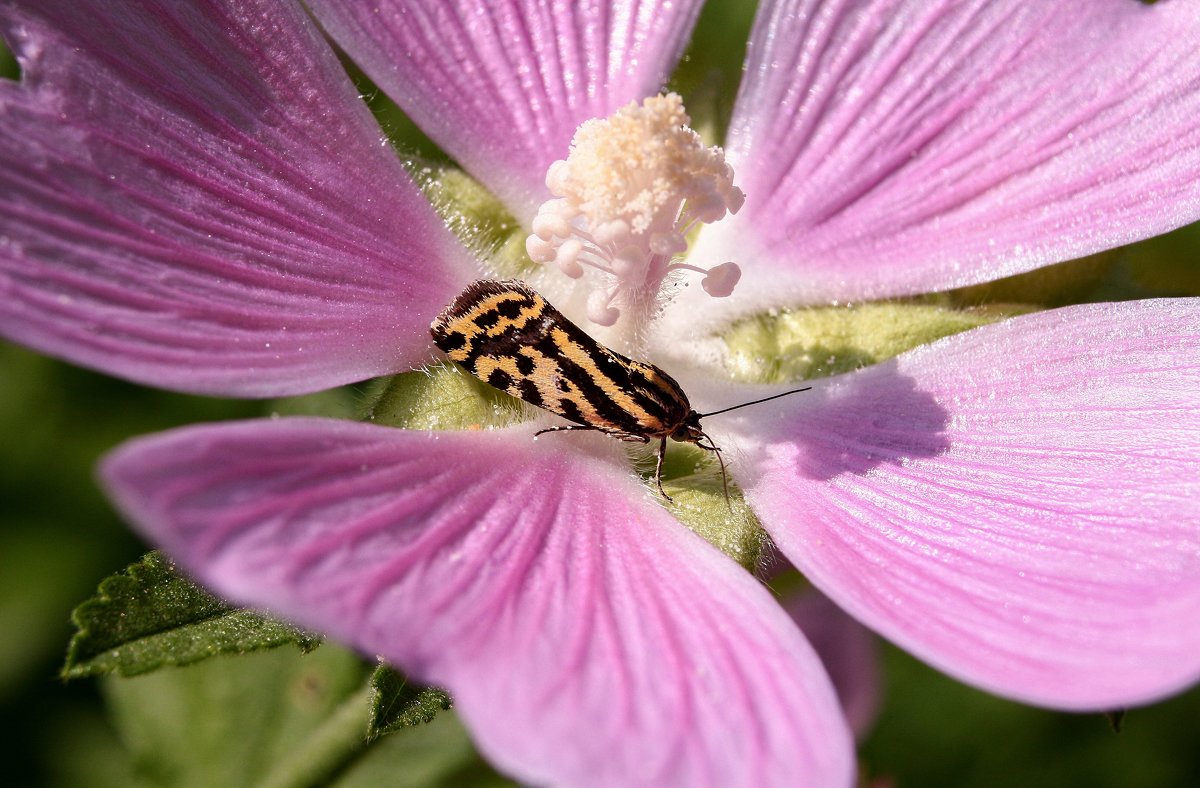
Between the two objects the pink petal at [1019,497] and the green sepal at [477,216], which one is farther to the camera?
the green sepal at [477,216]

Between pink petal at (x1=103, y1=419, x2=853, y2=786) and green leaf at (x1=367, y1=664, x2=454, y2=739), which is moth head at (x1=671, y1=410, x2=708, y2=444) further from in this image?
green leaf at (x1=367, y1=664, x2=454, y2=739)

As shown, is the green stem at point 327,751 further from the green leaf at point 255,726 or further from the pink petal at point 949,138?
the pink petal at point 949,138

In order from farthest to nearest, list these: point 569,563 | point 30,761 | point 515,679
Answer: point 30,761
point 569,563
point 515,679

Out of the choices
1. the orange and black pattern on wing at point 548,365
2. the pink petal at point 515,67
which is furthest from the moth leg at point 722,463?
the pink petal at point 515,67

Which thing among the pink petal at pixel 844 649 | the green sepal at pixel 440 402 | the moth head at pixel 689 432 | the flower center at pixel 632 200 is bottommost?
the pink petal at pixel 844 649

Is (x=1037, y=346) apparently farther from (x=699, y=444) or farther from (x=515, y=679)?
(x=515, y=679)

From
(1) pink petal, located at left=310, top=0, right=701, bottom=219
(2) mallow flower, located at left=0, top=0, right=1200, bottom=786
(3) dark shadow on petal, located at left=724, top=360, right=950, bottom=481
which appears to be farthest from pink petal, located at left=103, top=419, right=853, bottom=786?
(1) pink petal, located at left=310, top=0, right=701, bottom=219

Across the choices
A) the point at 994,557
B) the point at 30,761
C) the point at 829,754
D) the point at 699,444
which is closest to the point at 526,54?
the point at 699,444
